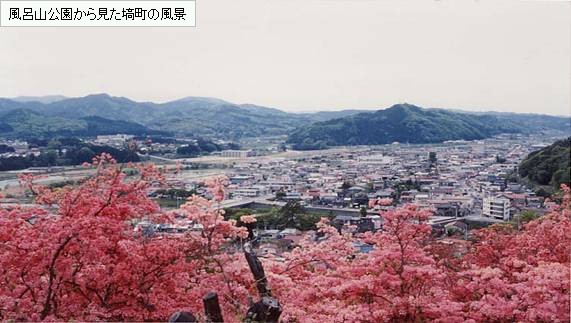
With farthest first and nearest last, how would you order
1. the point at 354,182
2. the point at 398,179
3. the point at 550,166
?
1. the point at 354,182
2. the point at 398,179
3. the point at 550,166

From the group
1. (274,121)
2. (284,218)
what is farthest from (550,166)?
(274,121)

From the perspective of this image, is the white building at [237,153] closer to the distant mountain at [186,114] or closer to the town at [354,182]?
the town at [354,182]

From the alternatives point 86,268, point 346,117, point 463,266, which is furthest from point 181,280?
point 346,117

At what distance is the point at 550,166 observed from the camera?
18484 millimetres

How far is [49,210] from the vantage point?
4.57m

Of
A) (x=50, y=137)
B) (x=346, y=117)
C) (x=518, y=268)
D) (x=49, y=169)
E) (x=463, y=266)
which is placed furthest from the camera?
(x=346, y=117)

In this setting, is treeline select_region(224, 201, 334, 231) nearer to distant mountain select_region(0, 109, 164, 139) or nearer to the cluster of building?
the cluster of building

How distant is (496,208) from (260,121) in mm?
13801

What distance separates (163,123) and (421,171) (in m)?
10.3

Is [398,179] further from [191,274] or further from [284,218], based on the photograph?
[191,274]

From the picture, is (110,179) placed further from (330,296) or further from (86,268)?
(330,296)

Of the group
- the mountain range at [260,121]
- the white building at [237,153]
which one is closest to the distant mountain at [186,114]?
the mountain range at [260,121]

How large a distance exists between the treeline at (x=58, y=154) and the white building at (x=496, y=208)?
10.4 m

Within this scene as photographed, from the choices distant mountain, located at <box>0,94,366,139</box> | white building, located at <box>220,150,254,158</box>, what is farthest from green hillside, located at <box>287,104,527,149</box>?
white building, located at <box>220,150,254,158</box>
